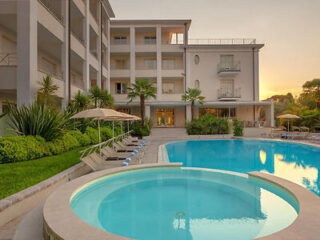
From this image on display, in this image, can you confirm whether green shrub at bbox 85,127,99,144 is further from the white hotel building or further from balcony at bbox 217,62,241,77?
balcony at bbox 217,62,241,77

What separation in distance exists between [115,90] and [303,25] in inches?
1033

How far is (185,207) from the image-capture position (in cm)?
545

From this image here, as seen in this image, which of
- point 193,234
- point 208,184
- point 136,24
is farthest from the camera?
point 136,24

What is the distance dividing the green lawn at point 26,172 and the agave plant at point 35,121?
5.37 ft

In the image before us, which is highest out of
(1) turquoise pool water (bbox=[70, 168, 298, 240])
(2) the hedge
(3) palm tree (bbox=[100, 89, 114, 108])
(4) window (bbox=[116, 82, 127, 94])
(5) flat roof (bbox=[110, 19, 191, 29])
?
(5) flat roof (bbox=[110, 19, 191, 29])

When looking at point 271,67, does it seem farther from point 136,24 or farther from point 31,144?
point 31,144

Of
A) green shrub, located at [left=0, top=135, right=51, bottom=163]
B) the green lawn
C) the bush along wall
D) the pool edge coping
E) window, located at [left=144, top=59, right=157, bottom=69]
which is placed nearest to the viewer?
the pool edge coping

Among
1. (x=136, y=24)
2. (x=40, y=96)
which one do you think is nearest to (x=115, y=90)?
(x=136, y=24)

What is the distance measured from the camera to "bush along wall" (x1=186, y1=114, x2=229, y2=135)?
2392 centimetres

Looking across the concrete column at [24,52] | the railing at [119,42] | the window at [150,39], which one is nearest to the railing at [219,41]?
the window at [150,39]

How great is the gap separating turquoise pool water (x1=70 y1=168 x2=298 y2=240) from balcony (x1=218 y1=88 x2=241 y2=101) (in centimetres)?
2469

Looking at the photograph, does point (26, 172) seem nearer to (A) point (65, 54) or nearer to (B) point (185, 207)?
(B) point (185, 207)

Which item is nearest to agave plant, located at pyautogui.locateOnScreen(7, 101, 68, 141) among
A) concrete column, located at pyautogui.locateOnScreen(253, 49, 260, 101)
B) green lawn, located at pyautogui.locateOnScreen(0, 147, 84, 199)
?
green lawn, located at pyautogui.locateOnScreen(0, 147, 84, 199)

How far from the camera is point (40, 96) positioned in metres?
11.5
